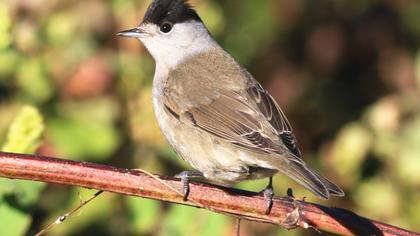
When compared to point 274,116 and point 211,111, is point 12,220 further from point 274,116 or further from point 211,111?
point 274,116

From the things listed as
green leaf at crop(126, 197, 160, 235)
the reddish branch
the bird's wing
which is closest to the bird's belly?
the bird's wing

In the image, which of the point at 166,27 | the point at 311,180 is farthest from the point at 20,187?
the point at 166,27

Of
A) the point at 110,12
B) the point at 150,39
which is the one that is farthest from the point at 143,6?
the point at 150,39

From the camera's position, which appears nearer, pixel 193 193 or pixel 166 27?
pixel 193 193

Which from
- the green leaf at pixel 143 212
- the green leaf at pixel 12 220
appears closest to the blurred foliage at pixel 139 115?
the green leaf at pixel 143 212

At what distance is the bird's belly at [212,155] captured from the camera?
367 cm

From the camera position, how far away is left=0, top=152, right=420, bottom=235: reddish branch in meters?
2.64

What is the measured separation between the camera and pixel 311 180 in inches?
127

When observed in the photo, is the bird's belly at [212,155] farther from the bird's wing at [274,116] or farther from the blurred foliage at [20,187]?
the blurred foliage at [20,187]

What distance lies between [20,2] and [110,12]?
26.6 inches

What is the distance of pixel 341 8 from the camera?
20.5 feet

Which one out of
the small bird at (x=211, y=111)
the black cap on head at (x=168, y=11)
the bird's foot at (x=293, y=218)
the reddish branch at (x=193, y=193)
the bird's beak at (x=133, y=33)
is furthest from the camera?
the black cap on head at (x=168, y=11)

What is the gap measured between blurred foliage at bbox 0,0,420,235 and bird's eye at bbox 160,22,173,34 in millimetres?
370

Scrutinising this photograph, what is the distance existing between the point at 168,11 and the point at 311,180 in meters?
1.66
